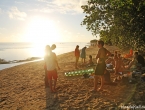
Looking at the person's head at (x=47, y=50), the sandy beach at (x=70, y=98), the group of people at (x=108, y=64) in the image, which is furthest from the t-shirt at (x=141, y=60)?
the person's head at (x=47, y=50)

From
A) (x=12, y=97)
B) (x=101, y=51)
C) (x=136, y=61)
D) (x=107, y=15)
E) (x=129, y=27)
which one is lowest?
(x=12, y=97)

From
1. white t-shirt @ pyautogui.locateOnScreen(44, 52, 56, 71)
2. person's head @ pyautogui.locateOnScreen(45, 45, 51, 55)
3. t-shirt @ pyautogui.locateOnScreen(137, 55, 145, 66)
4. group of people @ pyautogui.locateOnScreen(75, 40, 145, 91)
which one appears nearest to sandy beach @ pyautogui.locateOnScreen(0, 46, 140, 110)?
group of people @ pyautogui.locateOnScreen(75, 40, 145, 91)

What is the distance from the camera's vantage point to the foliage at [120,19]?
1110 cm

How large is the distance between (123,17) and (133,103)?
8147 mm

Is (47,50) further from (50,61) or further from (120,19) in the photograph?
(120,19)

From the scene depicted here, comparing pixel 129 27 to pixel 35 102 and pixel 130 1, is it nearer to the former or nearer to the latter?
pixel 130 1

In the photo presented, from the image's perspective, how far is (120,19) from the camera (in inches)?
500

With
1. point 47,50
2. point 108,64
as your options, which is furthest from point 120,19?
point 47,50

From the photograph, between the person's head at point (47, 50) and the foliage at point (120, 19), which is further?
the foliage at point (120, 19)

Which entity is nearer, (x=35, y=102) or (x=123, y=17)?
(x=35, y=102)

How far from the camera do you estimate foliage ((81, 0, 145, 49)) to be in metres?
11.1

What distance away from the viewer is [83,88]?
787cm

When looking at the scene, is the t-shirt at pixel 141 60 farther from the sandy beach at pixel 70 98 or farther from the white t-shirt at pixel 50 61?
the white t-shirt at pixel 50 61

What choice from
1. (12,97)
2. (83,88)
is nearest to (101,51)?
(83,88)
